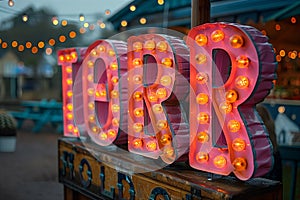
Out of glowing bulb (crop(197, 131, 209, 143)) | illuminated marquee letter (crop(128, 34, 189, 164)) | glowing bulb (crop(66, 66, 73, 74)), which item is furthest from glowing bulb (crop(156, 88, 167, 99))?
glowing bulb (crop(66, 66, 73, 74))

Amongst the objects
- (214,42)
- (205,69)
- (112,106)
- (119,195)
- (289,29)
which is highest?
(289,29)

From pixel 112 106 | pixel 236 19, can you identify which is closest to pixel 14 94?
pixel 236 19

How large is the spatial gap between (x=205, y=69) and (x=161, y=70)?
39 centimetres

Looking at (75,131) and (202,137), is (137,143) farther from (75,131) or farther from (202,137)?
(75,131)

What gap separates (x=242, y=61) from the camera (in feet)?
7.20

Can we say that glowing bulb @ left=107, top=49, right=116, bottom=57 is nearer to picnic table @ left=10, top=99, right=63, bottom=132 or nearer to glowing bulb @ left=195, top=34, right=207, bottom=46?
glowing bulb @ left=195, top=34, right=207, bottom=46

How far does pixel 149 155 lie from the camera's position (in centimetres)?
290

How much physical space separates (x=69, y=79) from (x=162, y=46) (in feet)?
4.90

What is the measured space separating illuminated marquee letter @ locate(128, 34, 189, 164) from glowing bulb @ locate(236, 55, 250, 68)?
18.9 inches

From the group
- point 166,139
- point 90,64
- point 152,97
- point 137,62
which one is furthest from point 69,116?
point 166,139

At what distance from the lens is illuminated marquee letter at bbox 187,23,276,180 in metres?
2.18

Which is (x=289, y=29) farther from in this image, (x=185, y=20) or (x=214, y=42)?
(x=214, y=42)

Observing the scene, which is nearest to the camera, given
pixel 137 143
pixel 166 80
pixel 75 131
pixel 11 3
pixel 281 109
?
pixel 166 80

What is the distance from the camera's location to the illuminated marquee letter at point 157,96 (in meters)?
2.63
